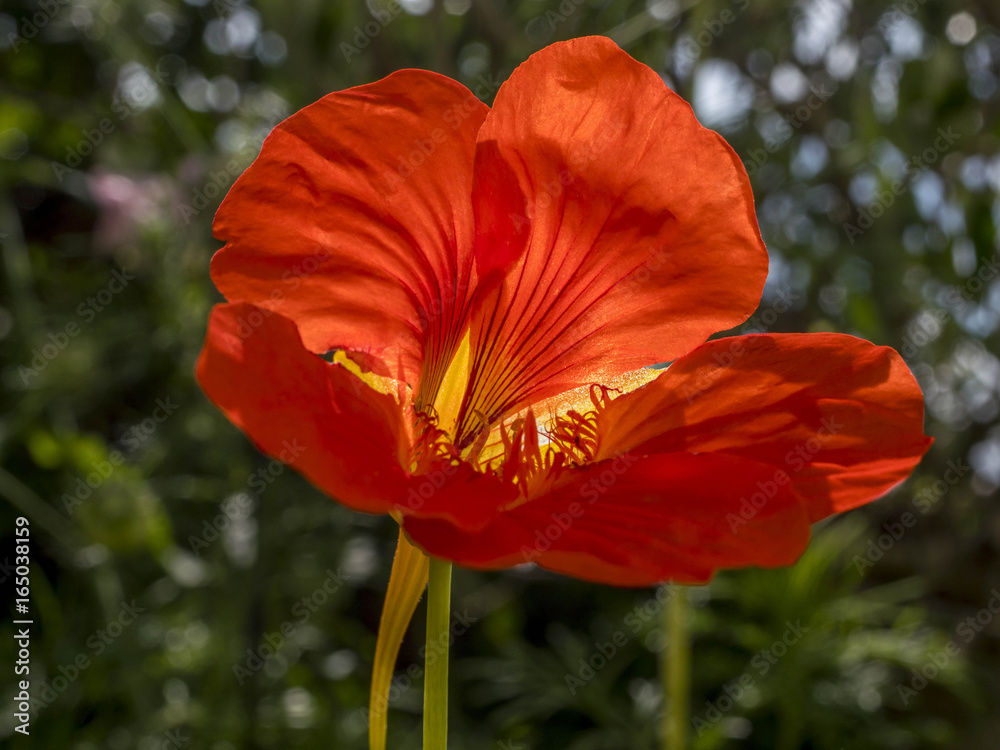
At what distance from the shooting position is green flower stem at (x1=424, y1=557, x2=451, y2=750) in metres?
0.47

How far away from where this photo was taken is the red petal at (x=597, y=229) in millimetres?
628

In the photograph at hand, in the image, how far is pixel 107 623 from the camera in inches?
63.3

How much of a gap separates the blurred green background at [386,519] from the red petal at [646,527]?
3.14 feet

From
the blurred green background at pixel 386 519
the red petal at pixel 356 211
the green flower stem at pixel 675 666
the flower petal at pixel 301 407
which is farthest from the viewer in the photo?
the blurred green background at pixel 386 519

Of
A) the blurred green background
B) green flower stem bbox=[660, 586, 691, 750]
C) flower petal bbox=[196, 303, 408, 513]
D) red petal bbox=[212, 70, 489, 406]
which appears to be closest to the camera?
flower petal bbox=[196, 303, 408, 513]

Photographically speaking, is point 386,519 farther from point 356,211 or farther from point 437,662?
point 437,662

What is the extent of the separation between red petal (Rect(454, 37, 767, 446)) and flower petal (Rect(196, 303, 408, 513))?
18 cm

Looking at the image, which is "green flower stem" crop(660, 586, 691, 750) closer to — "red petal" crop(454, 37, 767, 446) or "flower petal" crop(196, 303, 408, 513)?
"red petal" crop(454, 37, 767, 446)

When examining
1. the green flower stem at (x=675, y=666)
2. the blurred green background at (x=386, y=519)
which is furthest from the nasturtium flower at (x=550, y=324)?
the blurred green background at (x=386, y=519)

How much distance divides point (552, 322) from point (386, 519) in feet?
4.36

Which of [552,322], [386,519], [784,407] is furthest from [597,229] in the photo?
[386,519]

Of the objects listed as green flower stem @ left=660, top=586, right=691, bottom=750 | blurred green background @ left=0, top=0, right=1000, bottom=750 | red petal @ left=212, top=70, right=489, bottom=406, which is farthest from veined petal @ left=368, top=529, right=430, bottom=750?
blurred green background @ left=0, top=0, right=1000, bottom=750

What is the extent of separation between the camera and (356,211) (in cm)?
63

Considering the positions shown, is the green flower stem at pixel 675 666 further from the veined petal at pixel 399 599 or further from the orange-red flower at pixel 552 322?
the veined petal at pixel 399 599
